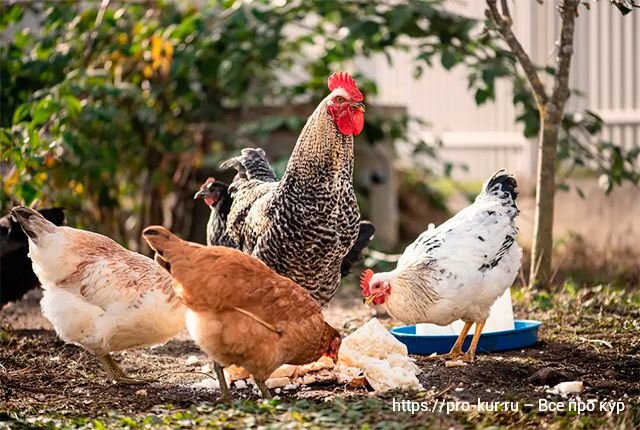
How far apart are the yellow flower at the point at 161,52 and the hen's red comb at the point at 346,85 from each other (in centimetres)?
341

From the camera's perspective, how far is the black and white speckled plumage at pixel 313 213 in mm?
4891

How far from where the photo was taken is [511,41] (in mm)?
6285

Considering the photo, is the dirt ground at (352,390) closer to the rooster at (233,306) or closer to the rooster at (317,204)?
the rooster at (233,306)

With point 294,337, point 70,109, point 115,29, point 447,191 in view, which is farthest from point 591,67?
point 294,337

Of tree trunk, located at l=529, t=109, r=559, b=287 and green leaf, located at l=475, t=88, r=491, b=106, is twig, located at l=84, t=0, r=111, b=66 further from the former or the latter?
tree trunk, located at l=529, t=109, r=559, b=287

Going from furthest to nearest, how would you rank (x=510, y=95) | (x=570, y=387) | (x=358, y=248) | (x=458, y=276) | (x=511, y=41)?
1. (x=510, y=95)
2. (x=511, y=41)
3. (x=358, y=248)
4. (x=458, y=276)
5. (x=570, y=387)

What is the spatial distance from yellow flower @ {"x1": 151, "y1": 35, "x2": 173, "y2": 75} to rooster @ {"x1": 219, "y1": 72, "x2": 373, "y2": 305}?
3.46 meters

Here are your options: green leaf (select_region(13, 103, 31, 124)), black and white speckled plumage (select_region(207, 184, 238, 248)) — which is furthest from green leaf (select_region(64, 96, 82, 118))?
black and white speckled plumage (select_region(207, 184, 238, 248))

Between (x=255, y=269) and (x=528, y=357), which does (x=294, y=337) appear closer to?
(x=255, y=269)

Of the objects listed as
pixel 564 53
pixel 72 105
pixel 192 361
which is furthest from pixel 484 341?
pixel 72 105

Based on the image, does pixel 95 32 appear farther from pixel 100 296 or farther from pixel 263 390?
pixel 263 390

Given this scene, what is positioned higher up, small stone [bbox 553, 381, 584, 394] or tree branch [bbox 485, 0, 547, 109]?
tree branch [bbox 485, 0, 547, 109]

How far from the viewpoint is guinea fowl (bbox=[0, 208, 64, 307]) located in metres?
6.42

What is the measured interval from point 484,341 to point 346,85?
1.67 metres
